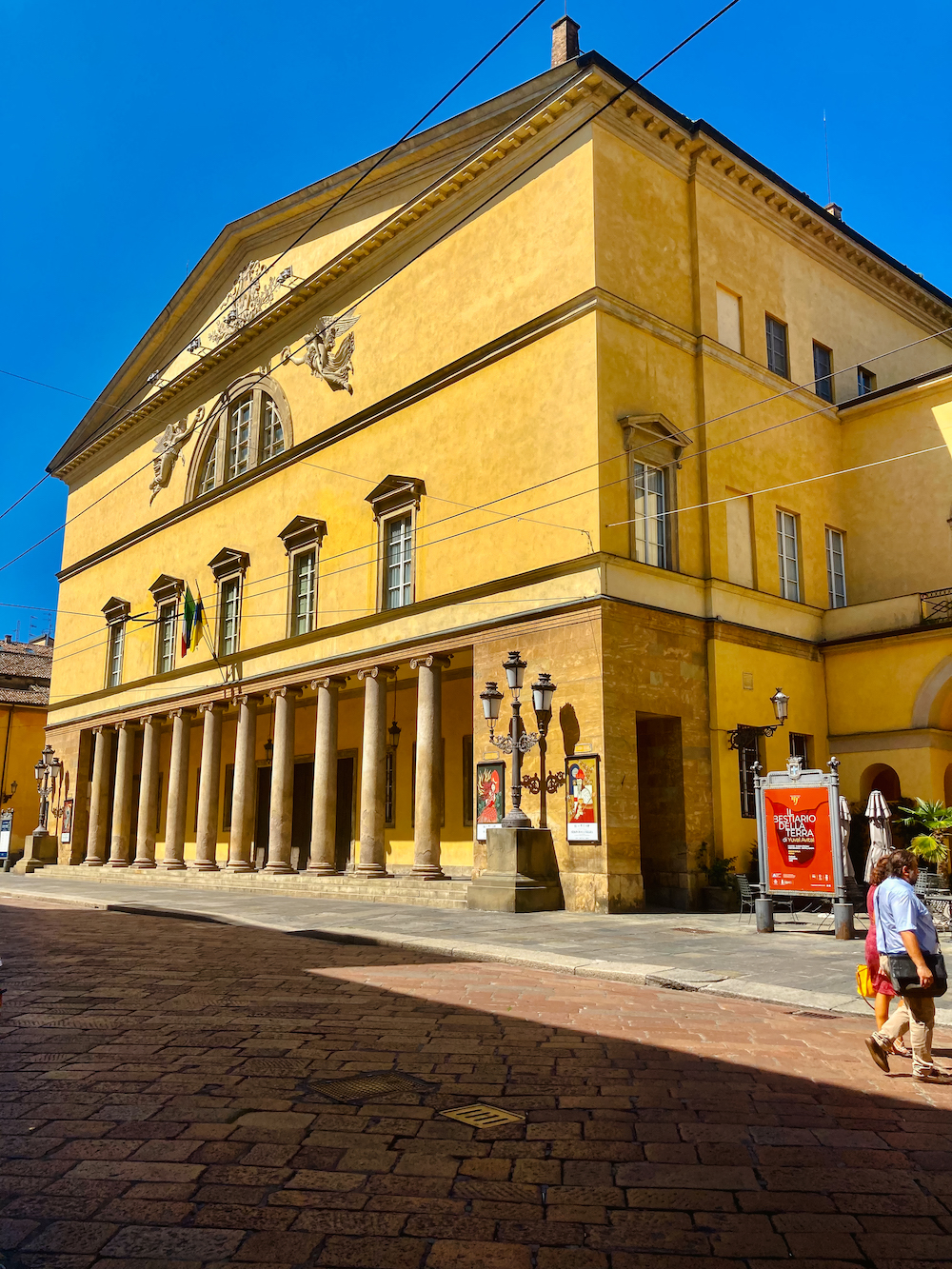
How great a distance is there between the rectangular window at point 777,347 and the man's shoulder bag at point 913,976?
18.3 metres

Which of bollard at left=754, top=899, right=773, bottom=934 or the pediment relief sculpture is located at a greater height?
the pediment relief sculpture

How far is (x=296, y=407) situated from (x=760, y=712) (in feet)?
48.7

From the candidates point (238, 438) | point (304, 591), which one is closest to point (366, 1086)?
point (304, 591)

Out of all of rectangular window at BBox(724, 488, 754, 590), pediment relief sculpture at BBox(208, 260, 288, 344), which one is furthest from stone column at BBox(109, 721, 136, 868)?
rectangular window at BBox(724, 488, 754, 590)

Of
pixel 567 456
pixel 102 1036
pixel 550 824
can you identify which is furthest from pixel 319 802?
pixel 102 1036

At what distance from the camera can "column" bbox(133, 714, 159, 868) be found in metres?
31.0

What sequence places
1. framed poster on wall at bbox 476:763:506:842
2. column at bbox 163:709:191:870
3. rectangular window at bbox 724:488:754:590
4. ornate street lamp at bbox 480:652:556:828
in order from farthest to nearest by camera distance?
1. column at bbox 163:709:191:870
2. rectangular window at bbox 724:488:754:590
3. framed poster on wall at bbox 476:763:506:842
4. ornate street lamp at bbox 480:652:556:828

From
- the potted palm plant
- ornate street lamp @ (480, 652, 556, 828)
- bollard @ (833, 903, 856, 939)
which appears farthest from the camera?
ornate street lamp @ (480, 652, 556, 828)

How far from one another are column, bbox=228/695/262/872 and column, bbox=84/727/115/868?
9085mm

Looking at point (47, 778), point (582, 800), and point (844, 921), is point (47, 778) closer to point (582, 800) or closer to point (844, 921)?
point (582, 800)

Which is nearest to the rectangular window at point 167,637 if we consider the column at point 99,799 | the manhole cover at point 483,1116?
the column at point 99,799

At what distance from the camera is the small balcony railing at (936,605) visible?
2009 cm

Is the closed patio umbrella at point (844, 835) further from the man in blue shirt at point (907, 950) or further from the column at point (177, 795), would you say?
the column at point (177, 795)

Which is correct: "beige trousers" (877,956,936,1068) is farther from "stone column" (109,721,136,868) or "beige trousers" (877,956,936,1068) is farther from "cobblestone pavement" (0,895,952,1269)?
"stone column" (109,721,136,868)
